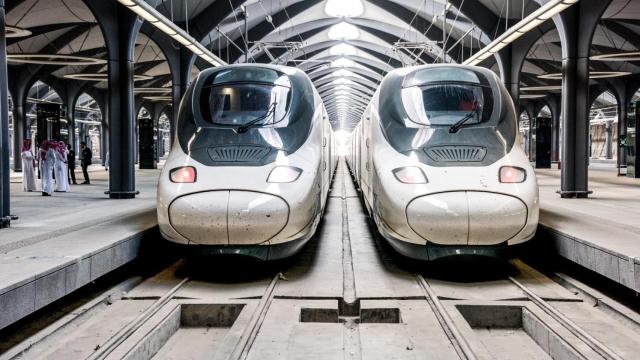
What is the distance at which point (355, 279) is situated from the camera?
701 cm

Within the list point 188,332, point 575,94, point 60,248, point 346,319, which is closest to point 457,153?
point 346,319

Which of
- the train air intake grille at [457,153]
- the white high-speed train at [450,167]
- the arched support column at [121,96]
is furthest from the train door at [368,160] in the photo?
the arched support column at [121,96]

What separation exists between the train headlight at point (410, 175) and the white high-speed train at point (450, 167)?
0.01m

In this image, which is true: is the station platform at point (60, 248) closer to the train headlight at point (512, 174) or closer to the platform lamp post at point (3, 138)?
the platform lamp post at point (3, 138)

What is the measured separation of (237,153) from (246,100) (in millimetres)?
1051

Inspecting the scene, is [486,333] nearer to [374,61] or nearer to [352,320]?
[352,320]

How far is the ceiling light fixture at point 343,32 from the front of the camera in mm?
33225

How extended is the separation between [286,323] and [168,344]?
43.4 inches

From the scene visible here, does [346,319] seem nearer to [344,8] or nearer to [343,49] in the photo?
[344,8]

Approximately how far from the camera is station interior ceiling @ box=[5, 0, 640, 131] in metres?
19.1

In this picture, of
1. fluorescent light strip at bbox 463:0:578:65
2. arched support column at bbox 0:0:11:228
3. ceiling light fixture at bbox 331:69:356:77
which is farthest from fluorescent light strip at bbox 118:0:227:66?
ceiling light fixture at bbox 331:69:356:77

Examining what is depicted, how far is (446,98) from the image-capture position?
7633 millimetres

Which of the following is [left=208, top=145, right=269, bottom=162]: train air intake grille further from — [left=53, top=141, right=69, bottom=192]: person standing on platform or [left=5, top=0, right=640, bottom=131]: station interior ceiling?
[left=53, top=141, right=69, bottom=192]: person standing on platform

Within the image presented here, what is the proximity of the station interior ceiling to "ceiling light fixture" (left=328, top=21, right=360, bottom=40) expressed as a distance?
2.5 inches
